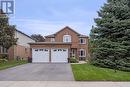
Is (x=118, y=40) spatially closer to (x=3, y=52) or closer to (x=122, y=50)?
(x=122, y=50)

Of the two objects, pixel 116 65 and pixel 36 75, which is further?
pixel 116 65

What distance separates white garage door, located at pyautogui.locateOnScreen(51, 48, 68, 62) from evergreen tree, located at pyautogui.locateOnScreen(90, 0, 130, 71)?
63.4 ft

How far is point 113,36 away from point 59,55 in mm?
21871

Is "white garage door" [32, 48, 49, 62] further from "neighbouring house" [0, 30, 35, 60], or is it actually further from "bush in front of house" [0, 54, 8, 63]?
"bush in front of house" [0, 54, 8, 63]

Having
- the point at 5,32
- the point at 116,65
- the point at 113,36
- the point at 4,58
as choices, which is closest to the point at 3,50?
the point at 4,58

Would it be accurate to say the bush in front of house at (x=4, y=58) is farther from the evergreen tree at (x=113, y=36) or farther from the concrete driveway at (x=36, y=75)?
the concrete driveway at (x=36, y=75)

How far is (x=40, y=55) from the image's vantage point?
184ft

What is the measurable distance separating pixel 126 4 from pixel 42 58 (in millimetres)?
23911

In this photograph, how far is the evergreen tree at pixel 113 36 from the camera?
33.7 meters

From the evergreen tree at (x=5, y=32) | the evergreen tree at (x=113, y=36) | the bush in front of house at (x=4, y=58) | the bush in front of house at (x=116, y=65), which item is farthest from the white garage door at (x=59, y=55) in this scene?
the bush in front of house at (x=116, y=65)

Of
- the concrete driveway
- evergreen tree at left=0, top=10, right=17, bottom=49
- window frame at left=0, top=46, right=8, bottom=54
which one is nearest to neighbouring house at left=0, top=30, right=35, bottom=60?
window frame at left=0, top=46, right=8, bottom=54

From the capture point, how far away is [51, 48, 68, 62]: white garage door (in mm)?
55656

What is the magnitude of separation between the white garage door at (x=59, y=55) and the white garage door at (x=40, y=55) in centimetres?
95

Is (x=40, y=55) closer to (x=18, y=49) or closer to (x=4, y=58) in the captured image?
(x=4, y=58)
